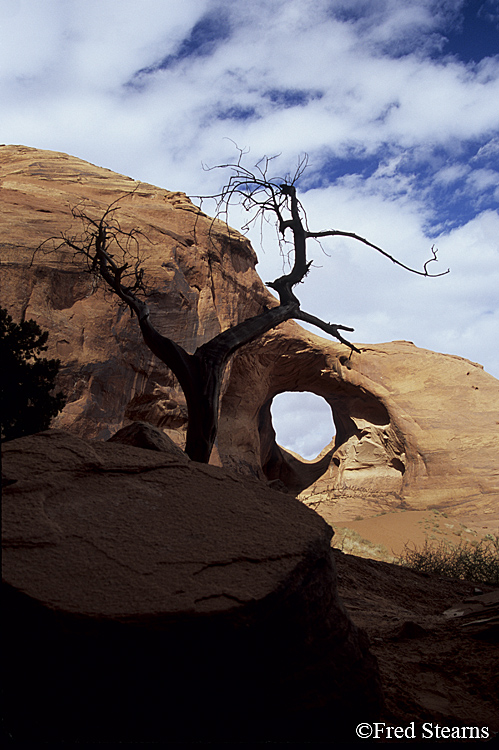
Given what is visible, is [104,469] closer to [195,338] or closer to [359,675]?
[359,675]

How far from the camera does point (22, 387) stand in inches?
187

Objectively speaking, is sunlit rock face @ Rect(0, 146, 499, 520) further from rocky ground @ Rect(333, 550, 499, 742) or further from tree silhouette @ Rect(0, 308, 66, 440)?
rocky ground @ Rect(333, 550, 499, 742)

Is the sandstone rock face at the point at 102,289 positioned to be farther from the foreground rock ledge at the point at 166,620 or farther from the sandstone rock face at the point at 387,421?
the foreground rock ledge at the point at 166,620

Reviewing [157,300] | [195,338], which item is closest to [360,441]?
[195,338]

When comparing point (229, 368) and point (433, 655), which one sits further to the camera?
point (229, 368)

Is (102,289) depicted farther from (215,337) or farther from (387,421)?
(387,421)

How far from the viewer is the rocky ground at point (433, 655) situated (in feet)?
7.90

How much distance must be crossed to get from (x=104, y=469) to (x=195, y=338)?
338 inches

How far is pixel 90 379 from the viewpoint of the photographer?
8.16 metres

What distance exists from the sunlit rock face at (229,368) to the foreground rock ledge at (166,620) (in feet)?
18.2

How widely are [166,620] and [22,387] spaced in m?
3.72

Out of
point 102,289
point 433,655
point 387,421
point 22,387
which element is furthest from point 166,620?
point 387,421

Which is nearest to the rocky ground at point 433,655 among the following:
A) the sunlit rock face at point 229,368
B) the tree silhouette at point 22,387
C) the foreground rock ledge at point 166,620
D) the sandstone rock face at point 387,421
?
the foreground rock ledge at point 166,620

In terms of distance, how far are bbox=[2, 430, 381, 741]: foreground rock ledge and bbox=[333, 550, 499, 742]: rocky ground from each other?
1.52 ft
